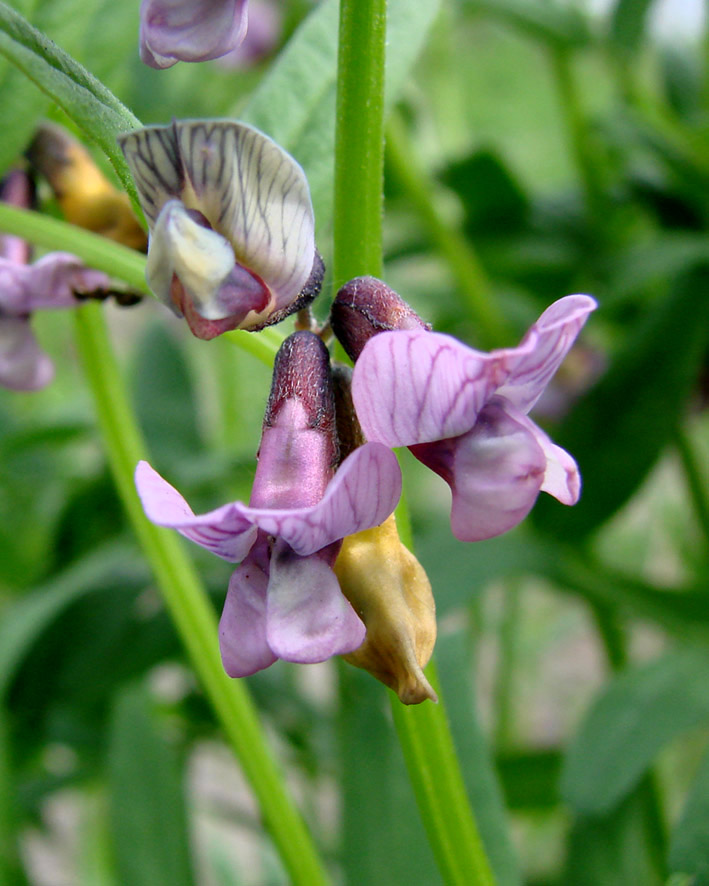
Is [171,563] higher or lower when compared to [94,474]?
higher

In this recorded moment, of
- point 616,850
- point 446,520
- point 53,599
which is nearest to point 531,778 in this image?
point 616,850

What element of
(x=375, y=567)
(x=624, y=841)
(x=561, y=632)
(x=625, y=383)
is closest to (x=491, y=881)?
(x=375, y=567)

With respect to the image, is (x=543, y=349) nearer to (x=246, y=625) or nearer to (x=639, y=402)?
(x=246, y=625)

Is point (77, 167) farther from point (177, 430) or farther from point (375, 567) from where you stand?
point (177, 430)

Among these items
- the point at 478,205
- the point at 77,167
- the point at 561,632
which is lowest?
the point at 561,632

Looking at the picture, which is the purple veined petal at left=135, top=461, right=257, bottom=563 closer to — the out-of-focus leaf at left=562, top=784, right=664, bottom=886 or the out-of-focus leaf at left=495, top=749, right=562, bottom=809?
the out-of-focus leaf at left=562, top=784, right=664, bottom=886

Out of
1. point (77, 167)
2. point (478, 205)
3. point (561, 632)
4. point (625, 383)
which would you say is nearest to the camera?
point (77, 167)

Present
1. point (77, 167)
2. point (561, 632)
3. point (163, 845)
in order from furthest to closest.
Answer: point (561, 632)
point (163, 845)
point (77, 167)
